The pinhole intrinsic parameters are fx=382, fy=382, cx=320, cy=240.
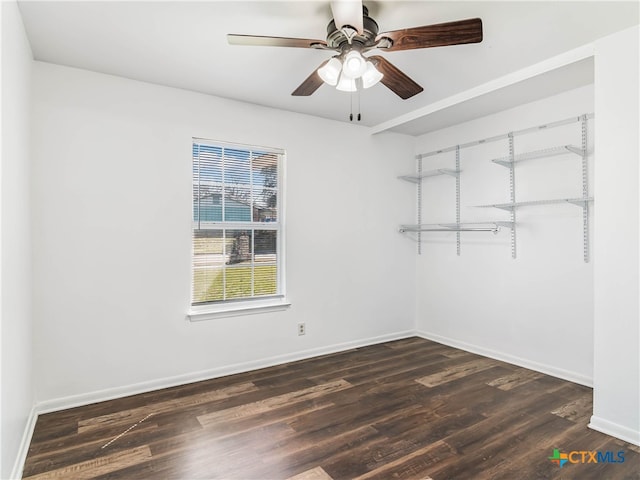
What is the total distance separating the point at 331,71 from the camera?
7.20ft

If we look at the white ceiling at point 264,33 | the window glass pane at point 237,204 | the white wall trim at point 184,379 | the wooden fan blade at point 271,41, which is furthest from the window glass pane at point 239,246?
the wooden fan blade at point 271,41

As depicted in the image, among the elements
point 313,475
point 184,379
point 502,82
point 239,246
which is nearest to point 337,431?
point 313,475

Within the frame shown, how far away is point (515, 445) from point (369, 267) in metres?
2.33

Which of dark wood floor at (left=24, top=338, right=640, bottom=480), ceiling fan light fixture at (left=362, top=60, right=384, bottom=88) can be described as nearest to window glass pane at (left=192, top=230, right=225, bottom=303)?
dark wood floor at (left=24, top=338, right=640, bottom=480)

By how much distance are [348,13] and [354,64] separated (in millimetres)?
301

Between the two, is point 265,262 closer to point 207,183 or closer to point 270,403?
point 207,183

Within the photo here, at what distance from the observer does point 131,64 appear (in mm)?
2734

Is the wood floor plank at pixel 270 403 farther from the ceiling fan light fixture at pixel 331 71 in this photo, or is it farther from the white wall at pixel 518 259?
the ceiling fan light fixture at pixel 331 71

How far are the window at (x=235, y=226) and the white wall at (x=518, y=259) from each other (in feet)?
6.24

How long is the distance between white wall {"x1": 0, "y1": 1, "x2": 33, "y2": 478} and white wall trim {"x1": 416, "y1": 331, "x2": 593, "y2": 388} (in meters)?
3.78

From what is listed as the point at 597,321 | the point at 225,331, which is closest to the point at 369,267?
the point at 225,331

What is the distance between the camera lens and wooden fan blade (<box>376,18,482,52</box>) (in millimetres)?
1822

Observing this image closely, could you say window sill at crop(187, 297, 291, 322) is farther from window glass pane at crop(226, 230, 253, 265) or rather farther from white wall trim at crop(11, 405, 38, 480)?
white wall trim at crop(11, 405, 38, 480)

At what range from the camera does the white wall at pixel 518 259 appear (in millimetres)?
3201
